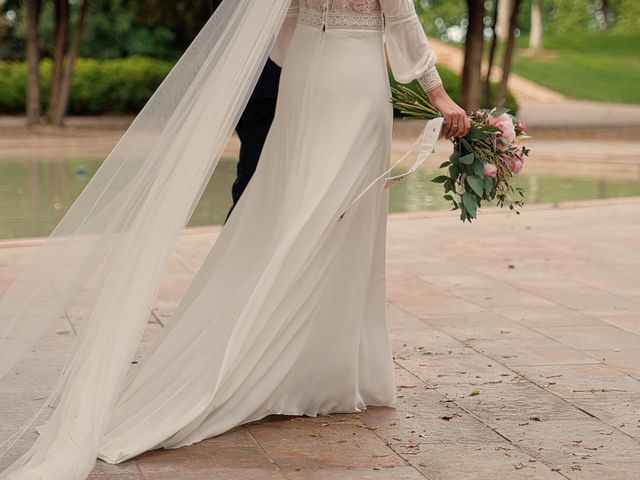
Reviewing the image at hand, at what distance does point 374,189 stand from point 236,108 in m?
0.64

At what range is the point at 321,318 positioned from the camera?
4.84 m

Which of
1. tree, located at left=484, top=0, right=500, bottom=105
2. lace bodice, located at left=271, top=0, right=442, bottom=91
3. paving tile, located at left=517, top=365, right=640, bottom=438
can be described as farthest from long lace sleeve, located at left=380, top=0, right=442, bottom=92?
tree, located at left=484, top=0, right=500, bottom=105

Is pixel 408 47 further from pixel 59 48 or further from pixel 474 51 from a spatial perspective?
pixel 59 48

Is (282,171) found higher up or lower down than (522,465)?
higher up

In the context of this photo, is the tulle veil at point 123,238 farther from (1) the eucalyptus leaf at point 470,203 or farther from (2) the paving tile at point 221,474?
(1) the eucalyptus leaf at point 470,203

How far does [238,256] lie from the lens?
16.3ft

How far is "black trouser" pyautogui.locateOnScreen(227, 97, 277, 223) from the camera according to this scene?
6570 millimetres

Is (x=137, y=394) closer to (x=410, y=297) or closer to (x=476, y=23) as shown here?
(x=410, y=297)

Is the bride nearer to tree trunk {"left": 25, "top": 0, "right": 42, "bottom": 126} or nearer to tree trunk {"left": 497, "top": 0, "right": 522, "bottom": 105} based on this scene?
tree trunk {"left": 25, "top": 0, "right": 42, "bottom": 126}

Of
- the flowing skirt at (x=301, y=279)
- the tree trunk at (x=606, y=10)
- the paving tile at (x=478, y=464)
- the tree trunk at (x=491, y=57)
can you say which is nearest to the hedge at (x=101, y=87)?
the tree trunk at (x=491, y=57)

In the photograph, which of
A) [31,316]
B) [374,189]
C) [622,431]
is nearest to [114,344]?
[31,316]

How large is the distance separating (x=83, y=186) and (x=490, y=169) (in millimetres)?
10223

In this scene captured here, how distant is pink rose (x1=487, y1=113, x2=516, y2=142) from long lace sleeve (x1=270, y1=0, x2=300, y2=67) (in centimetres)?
85

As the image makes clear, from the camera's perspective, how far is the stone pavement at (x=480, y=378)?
14.0 feet
